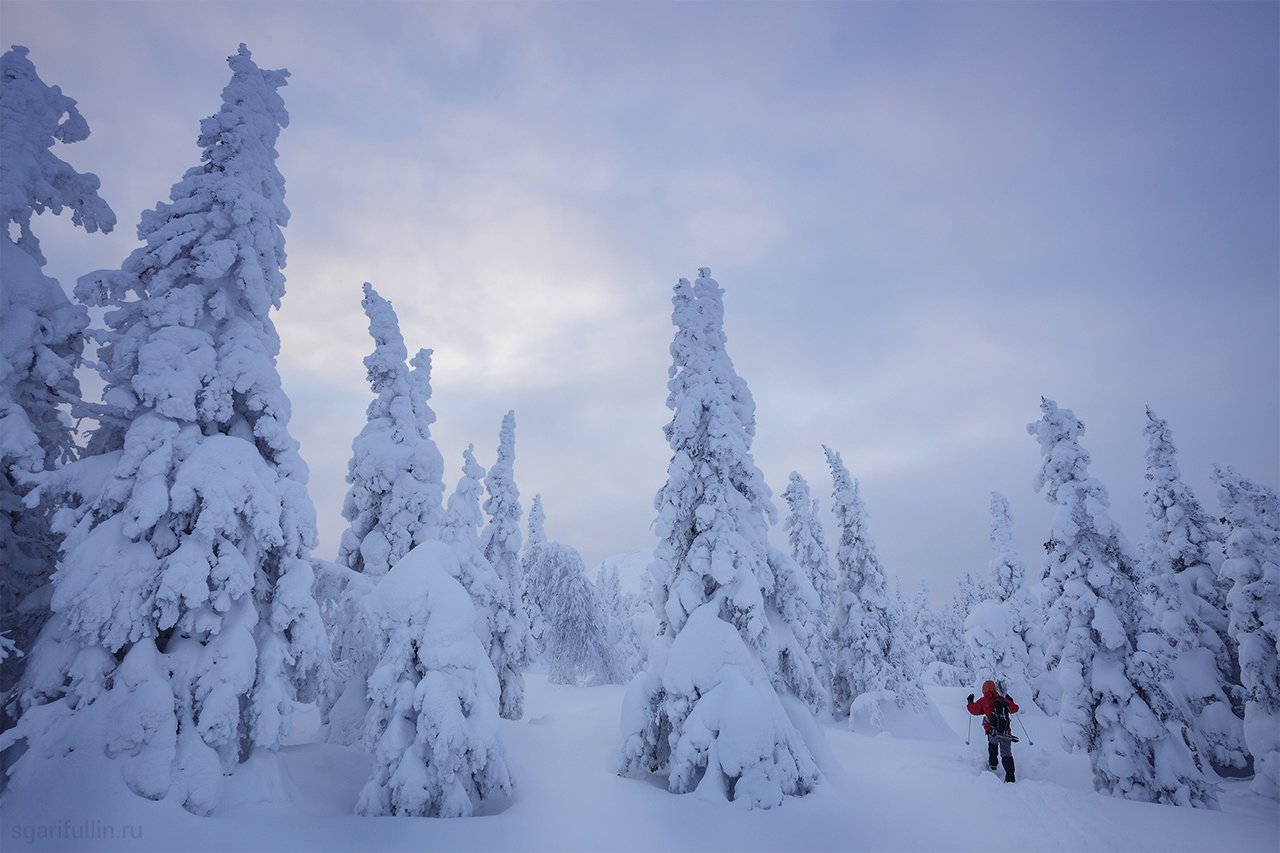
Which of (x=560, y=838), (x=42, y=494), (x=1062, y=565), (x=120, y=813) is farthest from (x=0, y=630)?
(x=1062, y=565)

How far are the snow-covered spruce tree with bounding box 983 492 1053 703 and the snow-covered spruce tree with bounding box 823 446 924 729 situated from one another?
629 centimetres

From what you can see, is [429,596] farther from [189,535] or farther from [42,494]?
[42,494]

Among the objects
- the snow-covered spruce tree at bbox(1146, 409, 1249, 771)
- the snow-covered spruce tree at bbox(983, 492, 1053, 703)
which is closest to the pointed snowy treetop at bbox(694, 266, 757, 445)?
the snow-covered spruce tree at bbox(1146, 409, 1249, 771)

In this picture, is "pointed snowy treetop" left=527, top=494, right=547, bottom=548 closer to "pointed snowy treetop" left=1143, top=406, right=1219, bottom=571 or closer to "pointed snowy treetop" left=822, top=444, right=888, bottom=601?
"pointed snowy treetop" left=822, top=444, right=888, bottom=601

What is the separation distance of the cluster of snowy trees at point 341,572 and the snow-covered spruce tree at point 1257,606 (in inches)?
3.0

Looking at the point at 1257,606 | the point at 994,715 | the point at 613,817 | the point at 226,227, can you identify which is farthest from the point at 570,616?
the point at 1257,606

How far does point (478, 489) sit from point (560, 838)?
18197 mm

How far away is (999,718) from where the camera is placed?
14.9 m

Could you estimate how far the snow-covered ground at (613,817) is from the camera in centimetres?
814

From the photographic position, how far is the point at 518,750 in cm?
1588

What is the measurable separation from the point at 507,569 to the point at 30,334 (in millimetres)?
21359

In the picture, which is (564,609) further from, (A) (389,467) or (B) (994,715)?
(B) (994,715)

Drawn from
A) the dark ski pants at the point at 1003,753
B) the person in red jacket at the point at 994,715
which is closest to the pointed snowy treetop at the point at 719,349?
the person in red jacket at the point at 994,715

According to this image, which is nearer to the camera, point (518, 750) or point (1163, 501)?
point (518, 750)
